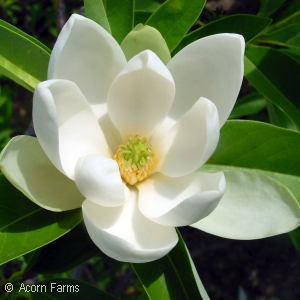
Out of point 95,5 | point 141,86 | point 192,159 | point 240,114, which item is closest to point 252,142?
point 192,159

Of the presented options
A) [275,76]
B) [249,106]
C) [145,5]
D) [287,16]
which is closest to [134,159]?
[275,76]

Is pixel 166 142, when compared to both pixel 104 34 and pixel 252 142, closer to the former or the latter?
pixel 252 142

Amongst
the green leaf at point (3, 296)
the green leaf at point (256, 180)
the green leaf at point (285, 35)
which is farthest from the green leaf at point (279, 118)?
the green leaf at point (3, 296)

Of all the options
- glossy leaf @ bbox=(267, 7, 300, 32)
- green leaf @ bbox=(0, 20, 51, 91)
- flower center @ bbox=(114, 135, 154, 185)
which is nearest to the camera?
green leaf @ bbox=(0, 20, 51, 91)

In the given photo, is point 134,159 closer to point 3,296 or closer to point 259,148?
point 259,148

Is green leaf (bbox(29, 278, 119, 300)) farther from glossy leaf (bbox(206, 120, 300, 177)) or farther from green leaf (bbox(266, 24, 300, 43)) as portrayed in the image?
green leaf (bbox(266, 24, 300, 43))

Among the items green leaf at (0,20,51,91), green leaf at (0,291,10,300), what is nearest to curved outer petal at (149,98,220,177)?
green leaf at (0,20,51,91)
